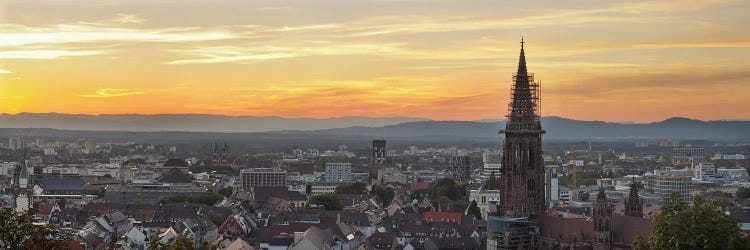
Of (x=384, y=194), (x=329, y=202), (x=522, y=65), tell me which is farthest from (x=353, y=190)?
(x=522, y=65)

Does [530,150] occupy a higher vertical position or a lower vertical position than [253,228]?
higher

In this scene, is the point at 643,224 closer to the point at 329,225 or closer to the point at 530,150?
the point at 530,150

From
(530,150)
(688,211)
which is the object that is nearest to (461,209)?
(530,150)

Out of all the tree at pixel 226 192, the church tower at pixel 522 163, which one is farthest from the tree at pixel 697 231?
the tree at pixel 226 192

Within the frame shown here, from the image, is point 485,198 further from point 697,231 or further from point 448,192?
point 697,231

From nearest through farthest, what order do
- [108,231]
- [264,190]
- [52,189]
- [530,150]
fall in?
[530,150], [108,231], [264,190], [52,189]

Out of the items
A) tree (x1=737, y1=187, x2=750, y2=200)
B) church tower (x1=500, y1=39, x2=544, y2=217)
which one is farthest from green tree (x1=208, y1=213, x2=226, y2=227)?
tree (x1=737, y1=187, x2=750, y2=200)
